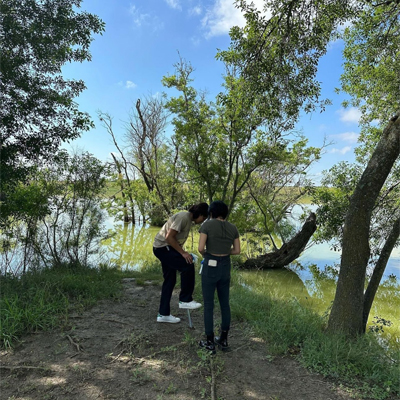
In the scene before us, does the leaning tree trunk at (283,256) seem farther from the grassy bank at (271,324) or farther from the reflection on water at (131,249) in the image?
the grassy bank at (271,324)

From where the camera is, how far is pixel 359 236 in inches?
146

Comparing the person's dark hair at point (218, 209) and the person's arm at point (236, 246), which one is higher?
the person's dark hair at point (218, 209)

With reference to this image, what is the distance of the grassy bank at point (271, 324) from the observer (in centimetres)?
301

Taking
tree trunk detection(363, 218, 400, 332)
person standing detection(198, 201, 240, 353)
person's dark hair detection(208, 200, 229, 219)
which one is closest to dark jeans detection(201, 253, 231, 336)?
person standing detection(198, 201, 240, 353)

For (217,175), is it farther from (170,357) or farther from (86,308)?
(170,357)

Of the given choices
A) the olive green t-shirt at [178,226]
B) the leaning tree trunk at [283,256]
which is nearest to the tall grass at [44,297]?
the olive green t-shirt at [178,226]

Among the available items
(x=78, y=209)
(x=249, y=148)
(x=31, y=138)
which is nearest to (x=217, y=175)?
(x=249, y=148)

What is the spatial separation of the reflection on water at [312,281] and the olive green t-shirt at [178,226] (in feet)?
10.9

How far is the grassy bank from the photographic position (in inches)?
118

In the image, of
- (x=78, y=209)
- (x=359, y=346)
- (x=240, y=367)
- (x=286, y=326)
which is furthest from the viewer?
(x=78, y=209)

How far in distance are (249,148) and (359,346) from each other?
6609mm

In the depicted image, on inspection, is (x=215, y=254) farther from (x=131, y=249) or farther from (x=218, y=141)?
(x=131, y=249)

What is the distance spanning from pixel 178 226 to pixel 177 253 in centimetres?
44

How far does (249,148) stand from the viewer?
9.16 metres
